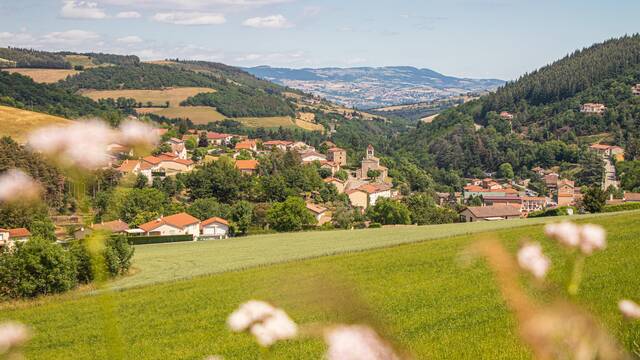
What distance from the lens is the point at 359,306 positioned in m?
1.21

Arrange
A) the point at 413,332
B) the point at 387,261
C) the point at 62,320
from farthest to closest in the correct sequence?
the point at 387,261, the point at 62,320, the point at 413,332

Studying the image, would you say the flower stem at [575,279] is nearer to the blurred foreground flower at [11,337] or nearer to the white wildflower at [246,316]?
the white wildflower at [246,316]

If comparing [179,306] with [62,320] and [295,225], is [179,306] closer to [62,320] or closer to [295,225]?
[62,320]

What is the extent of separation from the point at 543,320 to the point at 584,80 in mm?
203520

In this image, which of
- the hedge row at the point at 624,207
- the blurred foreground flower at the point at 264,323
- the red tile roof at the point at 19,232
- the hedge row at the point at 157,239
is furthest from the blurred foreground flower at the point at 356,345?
the hedge row at the point at 157,239

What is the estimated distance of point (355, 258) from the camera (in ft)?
108

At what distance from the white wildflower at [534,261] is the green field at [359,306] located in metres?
0.19

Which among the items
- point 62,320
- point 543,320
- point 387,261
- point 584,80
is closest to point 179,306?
point 62,320

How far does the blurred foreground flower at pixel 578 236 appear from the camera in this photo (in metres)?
1.24

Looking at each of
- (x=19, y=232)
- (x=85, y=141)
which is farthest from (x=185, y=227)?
(x=85, y=141)

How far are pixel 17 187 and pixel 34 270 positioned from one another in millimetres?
30262

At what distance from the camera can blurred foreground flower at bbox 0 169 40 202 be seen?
1227 millimetres

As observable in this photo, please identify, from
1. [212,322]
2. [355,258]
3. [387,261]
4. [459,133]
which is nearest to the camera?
[212,322]

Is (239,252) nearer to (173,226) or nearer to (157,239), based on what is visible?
(157,239)
